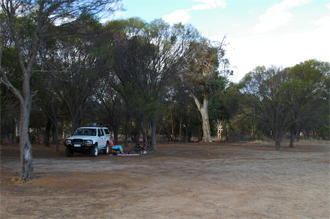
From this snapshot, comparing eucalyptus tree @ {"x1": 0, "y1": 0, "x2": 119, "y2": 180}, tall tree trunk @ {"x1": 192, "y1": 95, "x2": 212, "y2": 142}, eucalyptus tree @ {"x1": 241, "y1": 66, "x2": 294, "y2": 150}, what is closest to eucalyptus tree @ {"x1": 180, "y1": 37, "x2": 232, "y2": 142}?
tall tree trunk @ {"x1": 192, "y1": 95, "x2": 212, "y2": 142}

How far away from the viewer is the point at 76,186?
28.7ft

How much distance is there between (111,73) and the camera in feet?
78.5

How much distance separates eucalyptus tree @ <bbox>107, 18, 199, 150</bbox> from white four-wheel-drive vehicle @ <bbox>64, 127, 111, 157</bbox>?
131 inches

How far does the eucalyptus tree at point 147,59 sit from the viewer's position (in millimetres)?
21031

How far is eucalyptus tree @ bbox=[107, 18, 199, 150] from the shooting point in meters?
21.0

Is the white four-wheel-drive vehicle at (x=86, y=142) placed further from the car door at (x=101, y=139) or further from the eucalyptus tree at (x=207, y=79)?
the eucalyptus tree at (x=207, y=79)

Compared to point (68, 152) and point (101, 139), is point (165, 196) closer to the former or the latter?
point (101, 139)

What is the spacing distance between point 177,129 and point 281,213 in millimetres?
41298

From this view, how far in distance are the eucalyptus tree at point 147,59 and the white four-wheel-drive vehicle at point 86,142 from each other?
10.9ft

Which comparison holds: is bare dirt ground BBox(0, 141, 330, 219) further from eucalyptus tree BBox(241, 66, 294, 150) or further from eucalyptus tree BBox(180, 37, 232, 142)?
eucalyptus tree BBox(180, 37, 232, 142)

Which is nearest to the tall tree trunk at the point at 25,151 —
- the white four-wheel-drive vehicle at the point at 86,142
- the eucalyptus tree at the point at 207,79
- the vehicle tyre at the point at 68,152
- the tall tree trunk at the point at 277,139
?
the white four-wheel-drive vehicle at the point at 86,142

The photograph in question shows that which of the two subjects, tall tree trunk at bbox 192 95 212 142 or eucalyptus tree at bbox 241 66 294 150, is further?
tall tree trunk at bbox 192 95 212 142

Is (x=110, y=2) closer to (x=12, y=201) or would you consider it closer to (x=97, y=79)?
(x=12, y=201)

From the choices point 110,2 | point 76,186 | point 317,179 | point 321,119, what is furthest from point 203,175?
point 321,119
